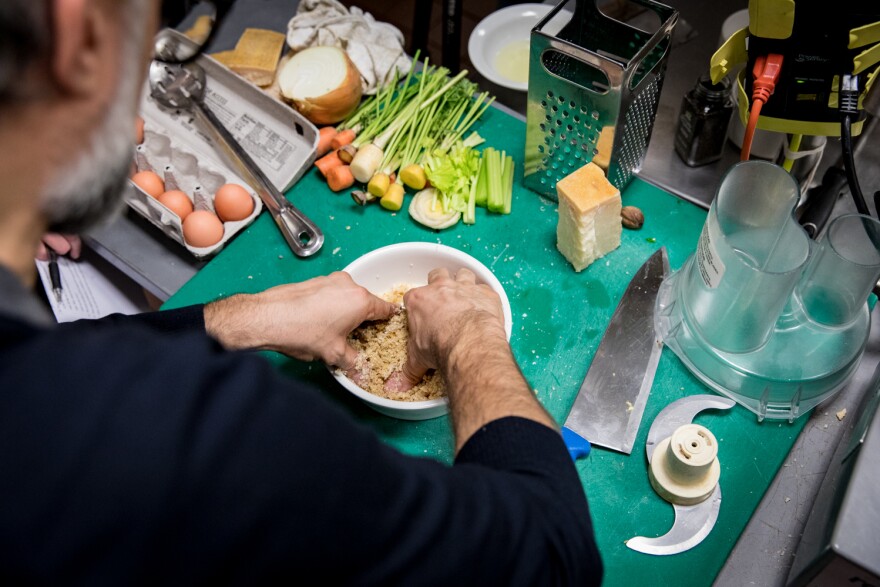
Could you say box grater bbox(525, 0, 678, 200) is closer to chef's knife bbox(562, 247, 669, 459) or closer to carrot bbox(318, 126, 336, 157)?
chef's knife bbox(562, 247, 669, 459)

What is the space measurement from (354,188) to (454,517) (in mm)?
950

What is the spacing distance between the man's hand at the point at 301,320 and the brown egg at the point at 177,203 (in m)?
0.36

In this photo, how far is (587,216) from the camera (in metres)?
1.15

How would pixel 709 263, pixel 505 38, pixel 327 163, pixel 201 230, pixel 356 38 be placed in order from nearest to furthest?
pixel 709 263
pixel 201 230
pixel 327 163
pixel 356 38
pixel 505 38

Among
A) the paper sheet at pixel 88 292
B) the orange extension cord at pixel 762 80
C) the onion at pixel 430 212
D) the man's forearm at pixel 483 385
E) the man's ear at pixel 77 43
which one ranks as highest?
the man's ear at pixel 77 43

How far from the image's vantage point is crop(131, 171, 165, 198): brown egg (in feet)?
4.60

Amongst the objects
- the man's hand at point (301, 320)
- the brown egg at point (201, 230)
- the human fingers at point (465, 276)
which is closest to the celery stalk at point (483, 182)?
the human fingers at point (465, 276)

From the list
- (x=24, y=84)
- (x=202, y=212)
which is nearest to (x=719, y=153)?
(x=202, y=212)

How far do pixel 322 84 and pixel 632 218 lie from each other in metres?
0.73

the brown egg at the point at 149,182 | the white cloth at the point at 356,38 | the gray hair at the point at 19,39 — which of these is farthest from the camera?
the white cloth at the point at 356,38

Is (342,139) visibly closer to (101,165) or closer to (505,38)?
(505,38)

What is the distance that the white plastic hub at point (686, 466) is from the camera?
96 centimetres

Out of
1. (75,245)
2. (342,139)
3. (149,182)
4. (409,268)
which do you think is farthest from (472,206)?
(75,245)

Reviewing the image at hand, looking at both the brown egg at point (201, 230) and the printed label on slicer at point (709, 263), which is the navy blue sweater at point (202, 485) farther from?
the brown egg at point (201, 230)
